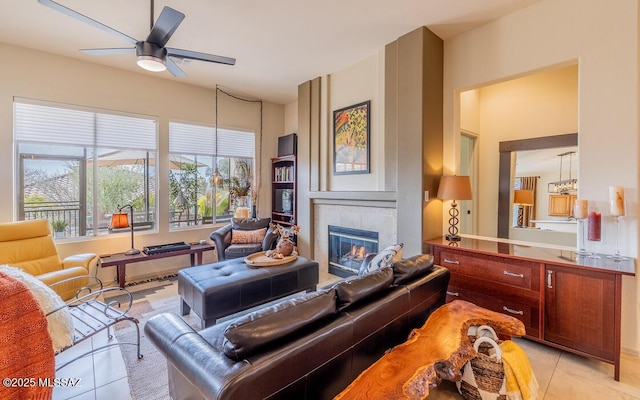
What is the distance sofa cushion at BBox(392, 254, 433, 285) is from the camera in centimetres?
195

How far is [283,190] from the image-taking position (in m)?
5.80

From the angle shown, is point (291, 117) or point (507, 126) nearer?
point (507, 126)

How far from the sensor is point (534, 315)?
2.38m

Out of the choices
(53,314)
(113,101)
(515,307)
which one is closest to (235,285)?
(53,314)

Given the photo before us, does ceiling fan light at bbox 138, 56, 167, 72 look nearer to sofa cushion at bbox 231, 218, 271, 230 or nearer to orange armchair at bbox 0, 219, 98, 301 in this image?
orange armchair at bbox 0, 219, 98, 301

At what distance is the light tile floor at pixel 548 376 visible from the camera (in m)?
1.93

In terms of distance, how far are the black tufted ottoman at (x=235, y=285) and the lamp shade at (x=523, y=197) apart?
311 centimetres

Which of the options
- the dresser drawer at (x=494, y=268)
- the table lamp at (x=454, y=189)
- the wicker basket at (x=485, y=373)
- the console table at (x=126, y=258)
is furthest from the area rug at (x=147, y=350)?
the table lamp at (x=454, y=189)

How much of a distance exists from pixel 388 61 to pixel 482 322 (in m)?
3.12

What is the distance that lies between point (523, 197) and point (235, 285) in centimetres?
406

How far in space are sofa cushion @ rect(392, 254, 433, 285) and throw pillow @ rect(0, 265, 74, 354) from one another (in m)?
2.23

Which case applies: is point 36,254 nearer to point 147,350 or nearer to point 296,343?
point 147,350

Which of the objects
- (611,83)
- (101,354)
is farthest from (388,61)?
(101,354)

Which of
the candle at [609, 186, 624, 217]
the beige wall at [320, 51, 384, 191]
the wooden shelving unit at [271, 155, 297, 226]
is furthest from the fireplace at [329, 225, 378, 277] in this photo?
the candle at [609, 186, 624, 217]
